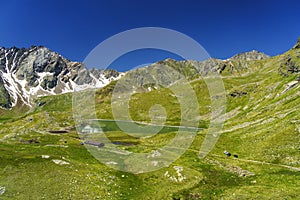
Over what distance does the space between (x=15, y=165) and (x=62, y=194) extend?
1804 centimetres

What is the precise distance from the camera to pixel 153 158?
64062 mm

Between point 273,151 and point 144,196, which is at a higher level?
point 273,151

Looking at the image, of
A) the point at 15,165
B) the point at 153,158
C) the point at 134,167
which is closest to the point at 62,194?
the point at 15,165

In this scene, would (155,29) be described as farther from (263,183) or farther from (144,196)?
(263,183)

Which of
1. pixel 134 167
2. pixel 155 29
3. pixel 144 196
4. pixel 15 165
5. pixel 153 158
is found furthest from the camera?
pixel 153 158

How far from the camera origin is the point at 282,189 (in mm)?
41031

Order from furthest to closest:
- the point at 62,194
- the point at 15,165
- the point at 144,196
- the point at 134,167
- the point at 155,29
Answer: the point at 134,167 → the point at 15,165 → the point at 155,29 → the point at 144,196 → the point at 62,194

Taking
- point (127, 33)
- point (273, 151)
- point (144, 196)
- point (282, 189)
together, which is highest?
point (127, 33)

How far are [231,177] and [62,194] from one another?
34.6 m

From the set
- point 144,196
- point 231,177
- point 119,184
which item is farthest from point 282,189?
point 119,184

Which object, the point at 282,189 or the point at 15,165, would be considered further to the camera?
the point at 15,165

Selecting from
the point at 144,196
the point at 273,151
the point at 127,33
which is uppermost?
the point at 127,33

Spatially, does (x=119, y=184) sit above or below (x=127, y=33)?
below

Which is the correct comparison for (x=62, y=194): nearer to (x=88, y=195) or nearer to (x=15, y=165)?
(x=88, y=195)
